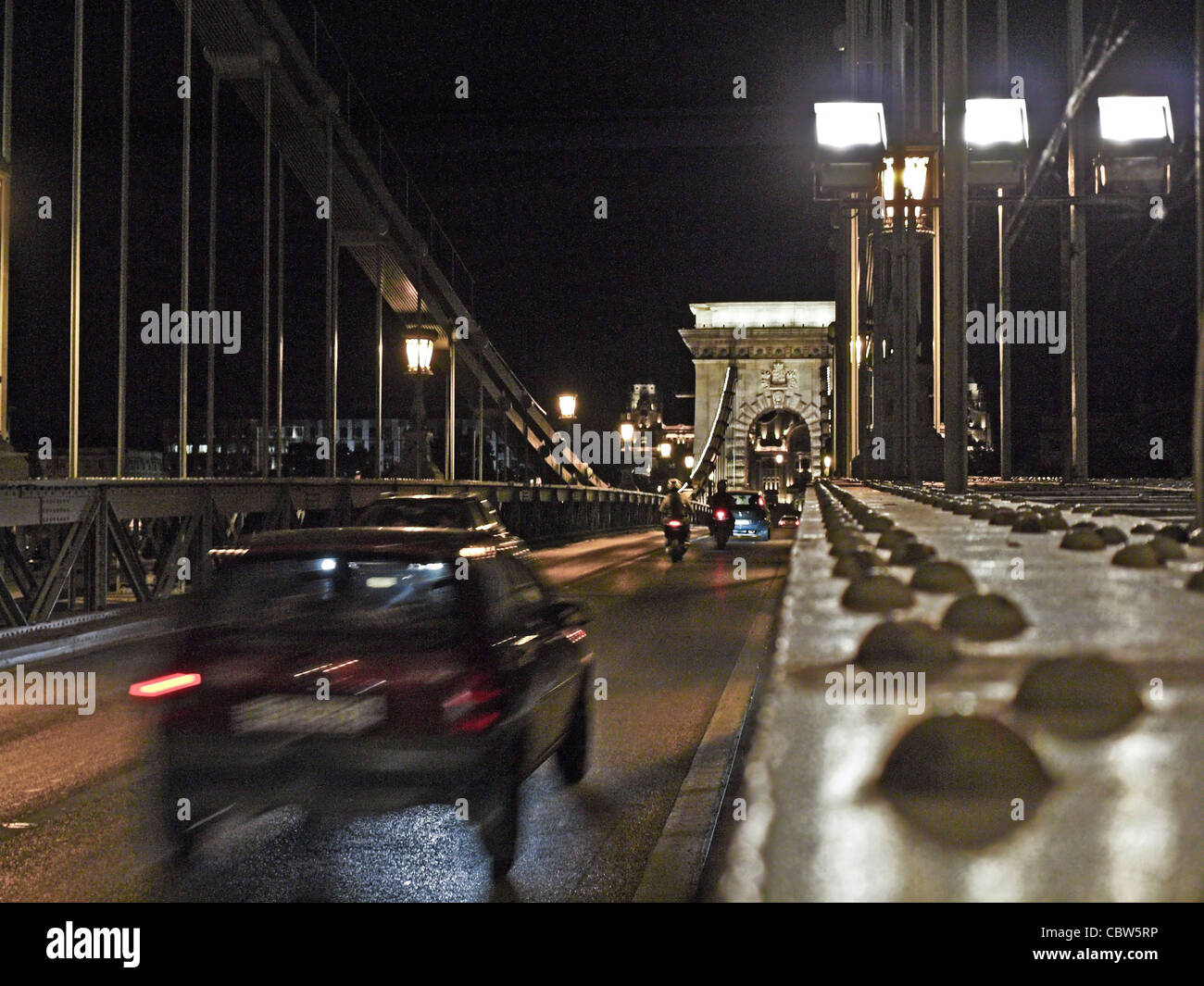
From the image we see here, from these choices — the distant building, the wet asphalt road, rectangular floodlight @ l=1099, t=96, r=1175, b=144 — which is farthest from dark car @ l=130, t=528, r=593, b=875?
the distant building

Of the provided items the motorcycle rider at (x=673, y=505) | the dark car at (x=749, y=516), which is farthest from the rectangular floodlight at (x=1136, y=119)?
the dark car at (x=749, y=516)

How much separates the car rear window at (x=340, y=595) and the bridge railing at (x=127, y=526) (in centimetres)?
385

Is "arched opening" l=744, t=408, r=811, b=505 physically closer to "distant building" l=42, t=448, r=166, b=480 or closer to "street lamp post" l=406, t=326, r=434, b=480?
"distant building" l=42, t=448, r=166, b=480

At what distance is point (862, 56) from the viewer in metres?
33.9

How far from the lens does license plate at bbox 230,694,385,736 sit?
4531 mm

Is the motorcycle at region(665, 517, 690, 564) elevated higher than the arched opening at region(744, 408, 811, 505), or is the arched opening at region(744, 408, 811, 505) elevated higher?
the arched opening at region(744, 408, 811, 505)

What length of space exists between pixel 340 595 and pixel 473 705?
75 centimetres

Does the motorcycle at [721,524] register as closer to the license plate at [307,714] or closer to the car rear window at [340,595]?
the car rear window at [340,595]

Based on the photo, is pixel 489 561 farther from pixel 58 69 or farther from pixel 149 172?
pixel 149 172

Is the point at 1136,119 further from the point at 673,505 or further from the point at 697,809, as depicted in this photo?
the point at 673,505

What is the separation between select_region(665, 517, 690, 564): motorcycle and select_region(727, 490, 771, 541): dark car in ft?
27.0

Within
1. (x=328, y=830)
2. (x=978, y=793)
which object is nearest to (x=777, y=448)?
(x=328, y=830)

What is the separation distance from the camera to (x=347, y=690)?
4.58 m

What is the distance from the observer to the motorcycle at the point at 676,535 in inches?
984
